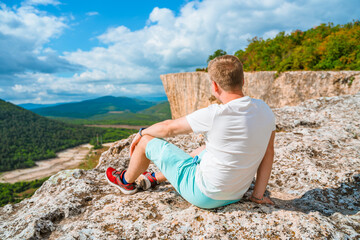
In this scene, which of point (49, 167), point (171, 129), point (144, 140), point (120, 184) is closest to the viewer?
point (171, 129)

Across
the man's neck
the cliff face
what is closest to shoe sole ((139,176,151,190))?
the man's neck

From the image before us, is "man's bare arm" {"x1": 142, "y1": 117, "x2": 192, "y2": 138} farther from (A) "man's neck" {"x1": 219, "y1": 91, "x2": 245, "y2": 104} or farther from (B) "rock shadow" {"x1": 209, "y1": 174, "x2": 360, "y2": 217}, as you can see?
(B) "rock shadow" {"x1": 209, "y1": 174, "x2": 360, "y2": 217}

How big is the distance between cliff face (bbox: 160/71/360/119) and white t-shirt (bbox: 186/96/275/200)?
10.00 meters

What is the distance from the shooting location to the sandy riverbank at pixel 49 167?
7656cm

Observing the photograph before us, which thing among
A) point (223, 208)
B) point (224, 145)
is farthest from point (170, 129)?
point (223, 208)

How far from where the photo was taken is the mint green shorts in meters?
2.57

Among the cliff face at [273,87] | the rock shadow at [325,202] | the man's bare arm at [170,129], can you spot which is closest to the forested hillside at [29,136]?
the cliff face at [273,87]

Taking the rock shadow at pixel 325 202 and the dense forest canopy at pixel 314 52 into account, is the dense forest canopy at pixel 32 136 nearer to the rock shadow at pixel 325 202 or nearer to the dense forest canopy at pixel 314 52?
the dense forest canopy at pixel 314 52

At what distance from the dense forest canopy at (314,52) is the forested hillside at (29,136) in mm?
106546

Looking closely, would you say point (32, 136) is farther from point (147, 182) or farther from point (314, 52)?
point (147, 182)

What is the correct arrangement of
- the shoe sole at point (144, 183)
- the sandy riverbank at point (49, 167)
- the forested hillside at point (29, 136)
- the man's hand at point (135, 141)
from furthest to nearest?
the forested hillside at point (29, 136) → the sandy riverbank at point (49, 167) → the shoe sole at point (144, 183) → the man's hand at point (135, 141)

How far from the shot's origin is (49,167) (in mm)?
87125

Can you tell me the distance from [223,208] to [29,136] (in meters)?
146

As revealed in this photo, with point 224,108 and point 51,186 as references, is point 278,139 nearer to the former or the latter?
point 224,108
